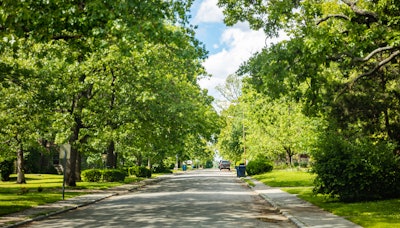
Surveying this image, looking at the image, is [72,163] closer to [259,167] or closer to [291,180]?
[291,180]

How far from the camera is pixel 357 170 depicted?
16734 millimetres

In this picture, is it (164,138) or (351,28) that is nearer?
(351,28)

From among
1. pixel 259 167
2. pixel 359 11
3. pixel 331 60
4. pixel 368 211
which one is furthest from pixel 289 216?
pixel 259 167

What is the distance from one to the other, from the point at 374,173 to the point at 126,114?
51.5 ft

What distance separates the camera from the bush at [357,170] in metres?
16.7

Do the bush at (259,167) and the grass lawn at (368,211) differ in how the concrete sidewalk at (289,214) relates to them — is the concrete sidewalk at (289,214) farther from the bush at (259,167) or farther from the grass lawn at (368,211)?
the bush at (259,167)

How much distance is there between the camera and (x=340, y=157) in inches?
672

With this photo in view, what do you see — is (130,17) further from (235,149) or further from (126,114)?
(235,149)

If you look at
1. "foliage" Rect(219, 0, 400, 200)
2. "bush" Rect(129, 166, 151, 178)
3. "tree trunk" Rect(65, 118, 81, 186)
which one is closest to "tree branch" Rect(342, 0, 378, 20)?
"foliage" Rect(219, 0, 400, 200)

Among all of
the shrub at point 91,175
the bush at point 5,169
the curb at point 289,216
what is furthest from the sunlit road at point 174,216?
the bush at point 5,169

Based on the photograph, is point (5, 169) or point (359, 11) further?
point (5, 169)

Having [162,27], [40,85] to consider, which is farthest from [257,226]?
[40,85]

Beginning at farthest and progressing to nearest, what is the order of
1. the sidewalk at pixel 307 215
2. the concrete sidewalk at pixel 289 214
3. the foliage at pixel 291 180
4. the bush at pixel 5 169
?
the bush at pixel 5 169
the foliage at pixel 291 180
the concrete sidewalk at pixel 289 214
the sidewalk at pixel 307 215

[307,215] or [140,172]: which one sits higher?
[140,172]
